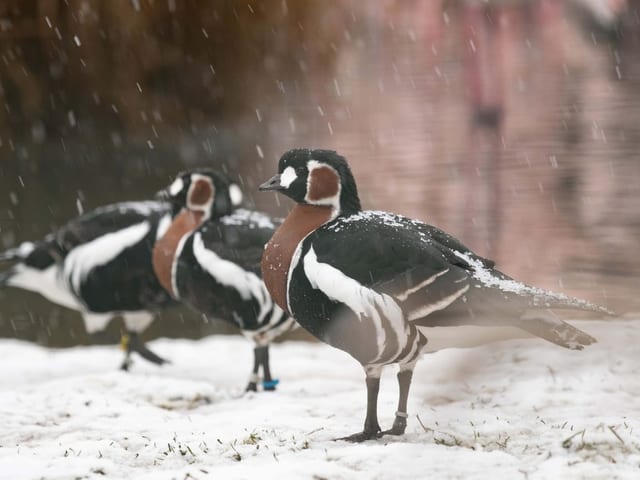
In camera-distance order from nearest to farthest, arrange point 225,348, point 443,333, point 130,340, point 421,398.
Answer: point 443,333, point 421,398, point 130,340, point 225,348

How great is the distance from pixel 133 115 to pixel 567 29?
1243 cm

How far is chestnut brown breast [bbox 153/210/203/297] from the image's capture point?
5824 millimetres

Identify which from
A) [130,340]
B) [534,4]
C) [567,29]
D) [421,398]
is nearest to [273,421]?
[421,398]

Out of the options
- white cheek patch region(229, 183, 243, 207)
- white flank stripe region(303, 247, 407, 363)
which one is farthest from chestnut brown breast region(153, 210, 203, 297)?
white flank stripe region(303, 247, 407, 363)

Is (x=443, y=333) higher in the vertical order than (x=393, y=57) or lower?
lower

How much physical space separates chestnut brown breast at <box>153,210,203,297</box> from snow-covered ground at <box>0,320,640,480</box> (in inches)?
22.1

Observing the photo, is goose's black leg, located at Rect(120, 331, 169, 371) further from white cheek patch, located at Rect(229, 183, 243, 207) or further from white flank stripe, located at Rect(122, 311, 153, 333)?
white cheek patch, located at Rect(229, 183, 243, 207)

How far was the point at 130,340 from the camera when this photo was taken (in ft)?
22.2

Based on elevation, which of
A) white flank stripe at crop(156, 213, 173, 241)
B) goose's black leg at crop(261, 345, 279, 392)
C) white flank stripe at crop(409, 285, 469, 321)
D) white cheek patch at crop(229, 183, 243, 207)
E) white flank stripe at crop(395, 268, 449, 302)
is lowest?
goose's black leg at crop(261, 345, 279, 392)

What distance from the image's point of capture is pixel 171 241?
19.2 feet

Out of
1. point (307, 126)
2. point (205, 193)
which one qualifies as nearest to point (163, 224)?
point (205, 193)

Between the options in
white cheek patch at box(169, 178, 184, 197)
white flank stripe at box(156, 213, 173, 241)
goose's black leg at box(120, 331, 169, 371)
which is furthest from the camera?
goose's black leg at box(120, 331, 169, 371)

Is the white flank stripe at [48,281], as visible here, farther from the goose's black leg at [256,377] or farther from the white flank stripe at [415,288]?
the white flank stripe at [415,288]

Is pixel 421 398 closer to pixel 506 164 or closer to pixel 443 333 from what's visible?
pixel 443 333
